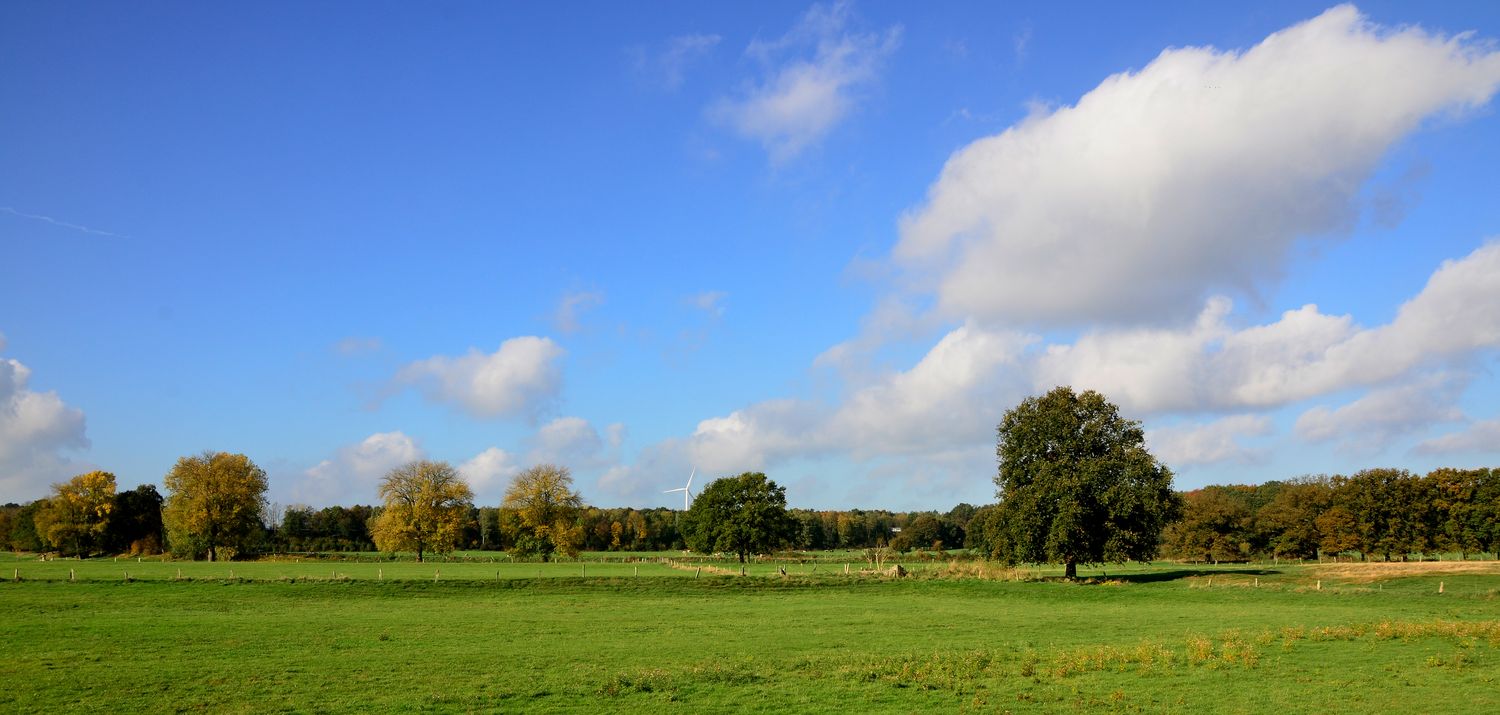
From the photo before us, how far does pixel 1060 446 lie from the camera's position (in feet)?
221

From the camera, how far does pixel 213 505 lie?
320ft

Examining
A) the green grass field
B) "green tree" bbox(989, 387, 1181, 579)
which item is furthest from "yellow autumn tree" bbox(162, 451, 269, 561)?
"green tree" bbox(989, 387, 1181, 579)

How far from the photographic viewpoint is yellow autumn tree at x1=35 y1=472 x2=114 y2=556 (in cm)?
10806

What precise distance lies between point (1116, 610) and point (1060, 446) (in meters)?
20.6

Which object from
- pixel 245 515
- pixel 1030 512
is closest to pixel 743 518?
pixel 1030 512

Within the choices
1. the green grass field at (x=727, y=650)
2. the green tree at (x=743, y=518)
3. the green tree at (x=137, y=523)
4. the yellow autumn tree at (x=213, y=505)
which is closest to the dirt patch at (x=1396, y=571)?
the green grass field at (x=727, y=650)

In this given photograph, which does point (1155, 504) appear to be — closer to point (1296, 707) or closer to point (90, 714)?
point (1296, 707)

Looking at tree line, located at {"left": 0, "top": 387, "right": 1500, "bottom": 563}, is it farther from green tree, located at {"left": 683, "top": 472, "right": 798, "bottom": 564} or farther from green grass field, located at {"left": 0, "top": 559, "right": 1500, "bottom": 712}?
green grass field, located at {"left": 0, "top": 559, "right": 1500, "bottom": 712}

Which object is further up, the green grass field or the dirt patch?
the green grass field

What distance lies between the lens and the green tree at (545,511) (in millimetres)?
99188

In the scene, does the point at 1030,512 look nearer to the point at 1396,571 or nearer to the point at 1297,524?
the point at 1396,571

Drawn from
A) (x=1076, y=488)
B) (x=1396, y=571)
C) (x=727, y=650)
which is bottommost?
(x=1396, y=571)

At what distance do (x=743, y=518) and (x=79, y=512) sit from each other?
83.9 meters

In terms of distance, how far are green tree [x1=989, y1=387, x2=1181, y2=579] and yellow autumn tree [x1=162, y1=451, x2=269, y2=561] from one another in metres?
83.8
